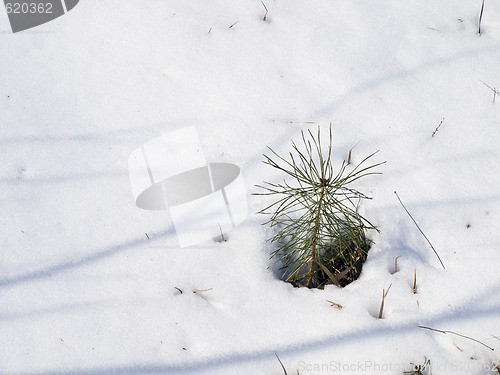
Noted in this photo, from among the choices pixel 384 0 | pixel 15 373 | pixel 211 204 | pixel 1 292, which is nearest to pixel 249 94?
pixel 211 204

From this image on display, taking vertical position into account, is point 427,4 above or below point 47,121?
above

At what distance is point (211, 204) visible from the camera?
5.70ft

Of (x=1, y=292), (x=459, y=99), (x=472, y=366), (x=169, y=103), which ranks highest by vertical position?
(x=169, y=103)

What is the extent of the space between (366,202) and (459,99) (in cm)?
63

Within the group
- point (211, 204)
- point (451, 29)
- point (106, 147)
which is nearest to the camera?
point (211, 204)

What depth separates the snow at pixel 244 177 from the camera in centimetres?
150

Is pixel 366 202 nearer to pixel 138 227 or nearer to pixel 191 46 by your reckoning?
pixel 138 227

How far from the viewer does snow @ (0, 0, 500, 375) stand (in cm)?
150

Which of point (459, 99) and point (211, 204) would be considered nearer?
point (211, 204)

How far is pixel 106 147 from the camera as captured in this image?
186 centimetres

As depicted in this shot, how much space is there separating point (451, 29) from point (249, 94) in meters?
0.97

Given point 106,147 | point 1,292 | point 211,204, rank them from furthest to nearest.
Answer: point 106,147 < point 211,204 < point 1,292

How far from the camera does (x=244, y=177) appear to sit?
1.78m

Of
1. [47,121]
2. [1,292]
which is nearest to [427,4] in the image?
[47,121]
